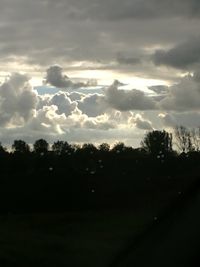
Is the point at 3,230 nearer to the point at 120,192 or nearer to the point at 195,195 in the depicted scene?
the point at 120,192

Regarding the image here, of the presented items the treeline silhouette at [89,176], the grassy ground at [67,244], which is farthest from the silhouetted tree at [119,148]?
the grassy ground at [67,244]

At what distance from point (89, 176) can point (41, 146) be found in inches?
992

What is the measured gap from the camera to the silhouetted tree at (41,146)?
6075cm

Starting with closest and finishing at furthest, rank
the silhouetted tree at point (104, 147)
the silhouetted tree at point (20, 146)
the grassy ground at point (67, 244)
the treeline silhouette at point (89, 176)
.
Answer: the grassy ground at point (67, 244)
the treeline silhouette at point (89, 176)
the silhouetted tree at point (104, 147)
the silhouetted tree at point (20, 146)

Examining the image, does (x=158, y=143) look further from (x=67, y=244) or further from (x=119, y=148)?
(x=67, y=244)

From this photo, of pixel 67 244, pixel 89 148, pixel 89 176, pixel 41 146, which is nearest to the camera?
pixel 67 244

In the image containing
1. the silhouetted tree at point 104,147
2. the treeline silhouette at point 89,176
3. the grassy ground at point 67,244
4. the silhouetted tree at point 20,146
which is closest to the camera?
the grassy ground at point 67,244

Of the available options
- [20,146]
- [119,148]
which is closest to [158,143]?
[119,148]

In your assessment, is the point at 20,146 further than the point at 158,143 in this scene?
Yes

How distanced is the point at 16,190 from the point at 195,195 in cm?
3700

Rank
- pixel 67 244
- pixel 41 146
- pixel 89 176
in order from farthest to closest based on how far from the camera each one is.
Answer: pixel 41 146 < pixel 89 176 < pixel 67 244

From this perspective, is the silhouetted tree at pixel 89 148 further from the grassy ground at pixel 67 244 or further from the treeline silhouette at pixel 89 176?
the grassy ground at pixel 67 244

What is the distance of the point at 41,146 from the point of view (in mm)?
64562

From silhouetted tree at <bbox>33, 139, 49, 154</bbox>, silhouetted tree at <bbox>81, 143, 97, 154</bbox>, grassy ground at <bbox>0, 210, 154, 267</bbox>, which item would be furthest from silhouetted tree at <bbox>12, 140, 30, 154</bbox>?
grassy ground at <bbox>0, 210, 154, 267</bbox>
